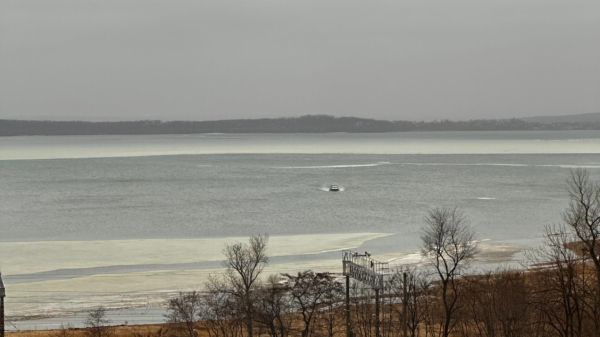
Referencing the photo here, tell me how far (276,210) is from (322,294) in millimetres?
39256

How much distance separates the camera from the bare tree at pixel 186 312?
2545 cm

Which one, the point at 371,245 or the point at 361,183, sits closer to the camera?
the point at 371,245

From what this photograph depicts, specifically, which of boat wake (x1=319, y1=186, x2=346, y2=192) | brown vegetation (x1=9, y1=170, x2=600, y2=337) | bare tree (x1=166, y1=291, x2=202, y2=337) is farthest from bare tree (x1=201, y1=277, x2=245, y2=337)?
boat wake (x1=319, y1=186, x2=346, y2=192)

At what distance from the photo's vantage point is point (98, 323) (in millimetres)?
27453

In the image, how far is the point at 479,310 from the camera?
26.7m

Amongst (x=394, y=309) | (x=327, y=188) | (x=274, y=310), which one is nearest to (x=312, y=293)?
(x=394, y=309)

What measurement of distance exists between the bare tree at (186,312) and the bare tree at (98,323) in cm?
196

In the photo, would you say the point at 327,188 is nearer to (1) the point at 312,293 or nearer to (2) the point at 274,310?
(1) the point at 312,293

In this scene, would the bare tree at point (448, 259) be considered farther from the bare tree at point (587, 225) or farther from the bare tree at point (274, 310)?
the bare tree at point (274, 310)

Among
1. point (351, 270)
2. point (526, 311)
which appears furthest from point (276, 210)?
point (526, 311)

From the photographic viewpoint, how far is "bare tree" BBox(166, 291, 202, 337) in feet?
83.5

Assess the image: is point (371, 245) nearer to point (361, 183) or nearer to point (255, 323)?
point (255, 323)

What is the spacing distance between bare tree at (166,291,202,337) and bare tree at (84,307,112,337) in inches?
77.3

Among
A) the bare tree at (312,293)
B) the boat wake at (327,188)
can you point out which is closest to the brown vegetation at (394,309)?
the bare tree at (312,293)
